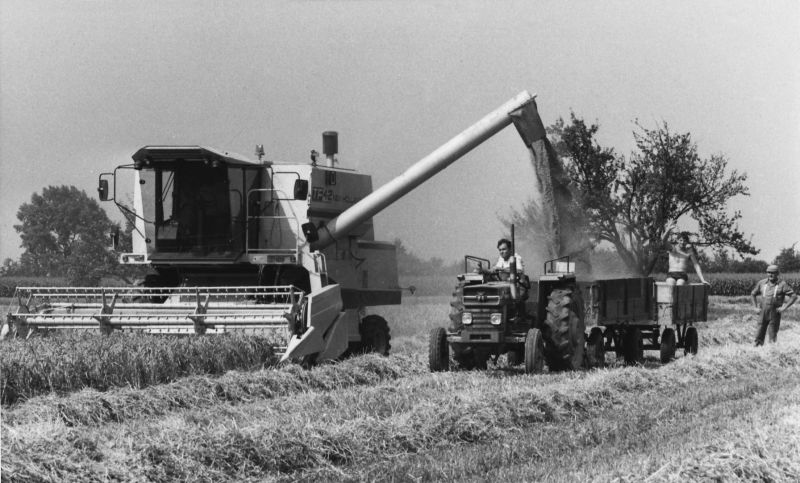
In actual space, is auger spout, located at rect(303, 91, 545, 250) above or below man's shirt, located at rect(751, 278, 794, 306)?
above

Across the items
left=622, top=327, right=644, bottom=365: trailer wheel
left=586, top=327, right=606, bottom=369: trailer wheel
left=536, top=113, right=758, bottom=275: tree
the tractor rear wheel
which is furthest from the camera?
left=536, top=113, right=758, bottom=275: tree

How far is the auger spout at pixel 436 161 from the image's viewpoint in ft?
47.2

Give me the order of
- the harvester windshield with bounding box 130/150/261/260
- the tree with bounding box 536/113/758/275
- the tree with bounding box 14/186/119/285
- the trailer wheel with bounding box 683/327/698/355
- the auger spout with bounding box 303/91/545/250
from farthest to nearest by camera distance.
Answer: the tree with bounding box 14/186/119/285 → the tree with bounding box 536/113/758/275 → the trailer wheel with bounding box 683/327/698/355 → the auger spout with bounding box 303/91/545/250 → the harvester windshield with bounding box 130/150/261/260

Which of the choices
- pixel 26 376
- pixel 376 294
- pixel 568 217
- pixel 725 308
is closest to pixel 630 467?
pixel 26 376

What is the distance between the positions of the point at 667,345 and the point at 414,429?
888 cm

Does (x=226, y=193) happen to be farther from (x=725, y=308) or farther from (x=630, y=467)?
(x=725, y=308)

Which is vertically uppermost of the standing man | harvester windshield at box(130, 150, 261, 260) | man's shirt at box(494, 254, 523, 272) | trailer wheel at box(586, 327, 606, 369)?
harvester windshield at box(130, 150, 261, 260)

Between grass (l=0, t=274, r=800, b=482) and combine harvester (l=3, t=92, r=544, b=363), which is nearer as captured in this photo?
grass (l=0, t=274, r=800, b=482)

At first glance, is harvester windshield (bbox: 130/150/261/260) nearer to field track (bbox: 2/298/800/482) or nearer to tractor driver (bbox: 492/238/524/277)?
field track (bbox: 2/298/800/482)

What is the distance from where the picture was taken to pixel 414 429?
24.8 feet

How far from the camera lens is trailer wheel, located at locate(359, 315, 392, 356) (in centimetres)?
1530

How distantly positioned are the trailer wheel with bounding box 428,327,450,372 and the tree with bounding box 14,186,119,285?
38052 mm

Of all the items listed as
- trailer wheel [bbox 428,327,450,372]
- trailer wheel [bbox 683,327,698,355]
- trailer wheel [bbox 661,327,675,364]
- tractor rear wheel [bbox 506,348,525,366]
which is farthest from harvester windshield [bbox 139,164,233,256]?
trailer wheel [bbox 683,327,698,355]

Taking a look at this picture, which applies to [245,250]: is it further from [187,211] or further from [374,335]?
[374,335]
